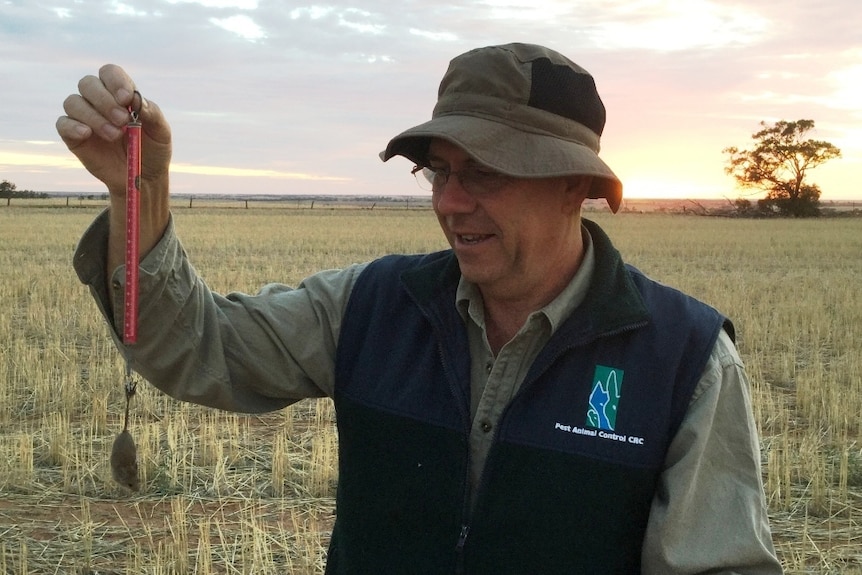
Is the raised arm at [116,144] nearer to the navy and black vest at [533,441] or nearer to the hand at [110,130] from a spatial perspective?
the hand at [110,130]

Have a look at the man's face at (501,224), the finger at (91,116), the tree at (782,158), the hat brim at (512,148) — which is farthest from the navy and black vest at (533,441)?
the tree at (782,158)

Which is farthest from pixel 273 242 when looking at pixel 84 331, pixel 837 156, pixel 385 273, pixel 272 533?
pixel 837 156

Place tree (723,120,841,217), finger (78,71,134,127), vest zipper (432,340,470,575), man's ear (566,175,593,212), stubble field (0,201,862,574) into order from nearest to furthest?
finger (78,71,134,127) → vest zipper (432,340,470,575) → man's ear (566,175,593,212) → stubble field (0,201,862,574) → tree (723,120,841,217)

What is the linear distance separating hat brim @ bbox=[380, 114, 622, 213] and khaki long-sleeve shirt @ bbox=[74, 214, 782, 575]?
324 millimetres

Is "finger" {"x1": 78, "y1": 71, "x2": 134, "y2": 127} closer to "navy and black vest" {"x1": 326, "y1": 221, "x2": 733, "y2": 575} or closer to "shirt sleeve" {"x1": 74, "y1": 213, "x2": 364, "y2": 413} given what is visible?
"shirt sleeve" {"x1": 74, "y1": 213, "x2": 364, "y2": 413}

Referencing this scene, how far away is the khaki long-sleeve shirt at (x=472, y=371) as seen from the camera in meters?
2.09

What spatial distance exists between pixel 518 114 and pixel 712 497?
3.37 feet

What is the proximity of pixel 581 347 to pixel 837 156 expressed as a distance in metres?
65.5

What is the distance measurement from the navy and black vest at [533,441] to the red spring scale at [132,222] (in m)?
0.58

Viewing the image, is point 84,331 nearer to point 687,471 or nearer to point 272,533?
point 272,533

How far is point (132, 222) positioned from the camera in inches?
85.1

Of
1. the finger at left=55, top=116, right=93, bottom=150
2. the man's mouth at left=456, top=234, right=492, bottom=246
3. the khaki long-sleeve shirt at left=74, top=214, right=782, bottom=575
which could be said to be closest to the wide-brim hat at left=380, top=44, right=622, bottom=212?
the man's mouth at left=456, top=234, right=492, bottom=246

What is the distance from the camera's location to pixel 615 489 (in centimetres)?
213

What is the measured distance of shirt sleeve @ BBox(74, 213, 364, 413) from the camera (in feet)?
7.53
